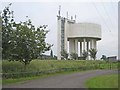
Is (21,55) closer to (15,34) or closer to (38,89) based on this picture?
(15,34)

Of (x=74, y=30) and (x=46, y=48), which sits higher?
(x=74, y=30)

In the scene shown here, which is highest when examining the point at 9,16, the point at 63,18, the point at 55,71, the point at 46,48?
the point at 63,18

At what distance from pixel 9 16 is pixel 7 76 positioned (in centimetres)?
745

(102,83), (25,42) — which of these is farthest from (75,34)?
(102,83)

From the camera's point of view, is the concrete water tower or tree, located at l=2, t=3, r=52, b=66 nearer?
tree, located at l=2, t=3, r=52, b=66

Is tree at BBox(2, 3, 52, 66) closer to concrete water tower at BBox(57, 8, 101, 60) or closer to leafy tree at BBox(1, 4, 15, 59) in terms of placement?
leafy tree at BBox(1, 4, 15, 59)

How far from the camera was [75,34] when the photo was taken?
132m

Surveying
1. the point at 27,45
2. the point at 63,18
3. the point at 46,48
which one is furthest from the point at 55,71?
the point at 63,18

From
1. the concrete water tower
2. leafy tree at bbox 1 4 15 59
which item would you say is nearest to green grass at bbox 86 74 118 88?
leafy tree at bbox 1 4 15 59

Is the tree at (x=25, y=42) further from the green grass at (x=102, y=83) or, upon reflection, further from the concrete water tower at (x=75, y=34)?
the concrete water tower at (x=75, y=34)

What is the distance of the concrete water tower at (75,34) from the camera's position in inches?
5044

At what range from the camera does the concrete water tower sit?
420ft

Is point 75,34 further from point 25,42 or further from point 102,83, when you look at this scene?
point 102,83

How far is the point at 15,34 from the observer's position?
3809cm
